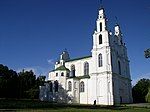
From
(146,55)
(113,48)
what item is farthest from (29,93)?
(146,55)

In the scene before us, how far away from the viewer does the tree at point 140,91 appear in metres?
84.0

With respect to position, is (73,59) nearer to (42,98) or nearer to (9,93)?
(42,98)

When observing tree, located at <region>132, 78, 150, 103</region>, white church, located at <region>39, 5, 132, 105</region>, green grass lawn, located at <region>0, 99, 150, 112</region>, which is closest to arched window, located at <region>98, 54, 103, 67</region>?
white church, located at <region>39, 5, 132, 105</region>

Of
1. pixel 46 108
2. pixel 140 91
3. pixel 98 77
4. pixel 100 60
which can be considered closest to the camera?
pixel 46 108

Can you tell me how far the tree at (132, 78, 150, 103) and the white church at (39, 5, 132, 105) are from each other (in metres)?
9.17

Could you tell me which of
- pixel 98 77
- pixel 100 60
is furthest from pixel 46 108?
pixel 100 60

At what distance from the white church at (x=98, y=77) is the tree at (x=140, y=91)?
9174mm

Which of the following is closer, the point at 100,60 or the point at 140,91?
the point at 100,60

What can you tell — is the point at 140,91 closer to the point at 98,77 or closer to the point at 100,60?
the point at 98,77

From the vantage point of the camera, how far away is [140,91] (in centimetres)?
8662

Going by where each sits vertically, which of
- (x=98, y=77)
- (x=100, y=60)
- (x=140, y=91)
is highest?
(x=100, y=60)

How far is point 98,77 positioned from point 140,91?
23.8 m

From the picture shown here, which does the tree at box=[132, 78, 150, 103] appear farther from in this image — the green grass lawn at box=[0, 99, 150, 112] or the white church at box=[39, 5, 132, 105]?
the green grass lawn at box=[0, 99, 150, 112]

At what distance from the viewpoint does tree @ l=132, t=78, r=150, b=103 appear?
84.0 metres
